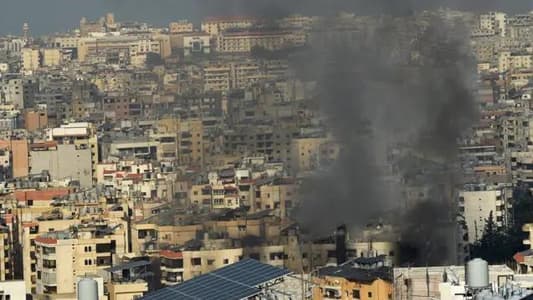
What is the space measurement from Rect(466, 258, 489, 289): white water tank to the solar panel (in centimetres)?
79

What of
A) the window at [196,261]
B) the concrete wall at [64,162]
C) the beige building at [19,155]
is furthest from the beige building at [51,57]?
the window at [196,261]

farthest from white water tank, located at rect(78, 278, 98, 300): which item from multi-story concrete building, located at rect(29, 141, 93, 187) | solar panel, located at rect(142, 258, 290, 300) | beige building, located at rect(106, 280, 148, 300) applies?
multi-story concrete building, located at rect(29, 141, 93, 187)

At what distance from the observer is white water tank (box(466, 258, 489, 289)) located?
20.7ft

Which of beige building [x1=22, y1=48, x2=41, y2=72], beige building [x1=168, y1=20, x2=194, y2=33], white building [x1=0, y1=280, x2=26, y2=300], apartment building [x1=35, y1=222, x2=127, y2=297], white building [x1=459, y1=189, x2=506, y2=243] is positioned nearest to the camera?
white building [x1=0, y1=280, x2=26, y2=300]

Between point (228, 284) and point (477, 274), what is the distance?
3.43 ft

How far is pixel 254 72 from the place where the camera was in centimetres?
2553

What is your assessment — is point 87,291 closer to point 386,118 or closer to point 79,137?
point 386,118

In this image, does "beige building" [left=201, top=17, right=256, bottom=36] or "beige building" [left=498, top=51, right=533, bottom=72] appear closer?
"beige building" [left=201, top=17, right=256, bottom=36]

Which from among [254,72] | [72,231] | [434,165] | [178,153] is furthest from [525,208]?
[254,72]

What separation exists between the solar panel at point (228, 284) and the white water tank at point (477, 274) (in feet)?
2.58

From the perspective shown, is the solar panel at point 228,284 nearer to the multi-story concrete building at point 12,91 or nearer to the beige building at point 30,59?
the multi-story concrete building at point 12,91

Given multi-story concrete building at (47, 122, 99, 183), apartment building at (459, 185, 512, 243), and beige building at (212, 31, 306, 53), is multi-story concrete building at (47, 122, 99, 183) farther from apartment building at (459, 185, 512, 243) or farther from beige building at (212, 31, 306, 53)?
apartment building at (459, 185, 512, 243)

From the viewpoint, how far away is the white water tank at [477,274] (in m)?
6.32

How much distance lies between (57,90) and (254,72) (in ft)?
24.3
